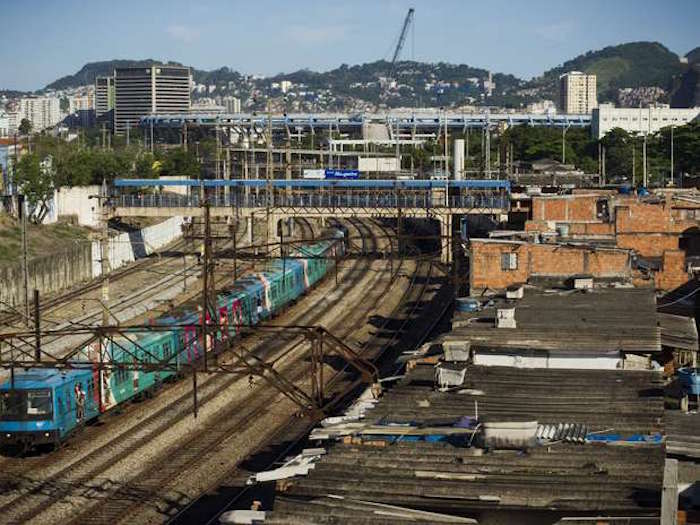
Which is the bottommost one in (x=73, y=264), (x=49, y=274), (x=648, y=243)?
(x=49, y=274)

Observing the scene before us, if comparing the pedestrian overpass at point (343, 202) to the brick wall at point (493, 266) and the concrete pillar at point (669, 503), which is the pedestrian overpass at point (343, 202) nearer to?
the brick wall at point (493, 266)

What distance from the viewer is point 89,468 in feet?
73.7

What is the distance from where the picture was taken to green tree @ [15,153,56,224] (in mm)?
57000

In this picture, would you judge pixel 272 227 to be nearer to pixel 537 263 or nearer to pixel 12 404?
pixel 537 263

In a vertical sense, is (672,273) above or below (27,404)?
above

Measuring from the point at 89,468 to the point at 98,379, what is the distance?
2.92m

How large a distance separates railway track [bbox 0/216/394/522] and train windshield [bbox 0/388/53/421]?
39.9 inches

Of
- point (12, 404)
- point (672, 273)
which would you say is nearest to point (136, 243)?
point (672, 273)

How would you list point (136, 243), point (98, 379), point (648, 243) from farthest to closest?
point (136, 243) → point (648, 243) → point (98, 379)

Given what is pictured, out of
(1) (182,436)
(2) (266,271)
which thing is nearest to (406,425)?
(1) (182,436)

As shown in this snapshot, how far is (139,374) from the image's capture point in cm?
2736

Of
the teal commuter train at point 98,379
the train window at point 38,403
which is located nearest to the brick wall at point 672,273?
the teal commuter train at point 98,379

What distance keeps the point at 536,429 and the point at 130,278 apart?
38.4m

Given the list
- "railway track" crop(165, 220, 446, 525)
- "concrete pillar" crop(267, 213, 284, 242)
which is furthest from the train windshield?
"concrete pillar" crop(267, 213, 284, 242)
